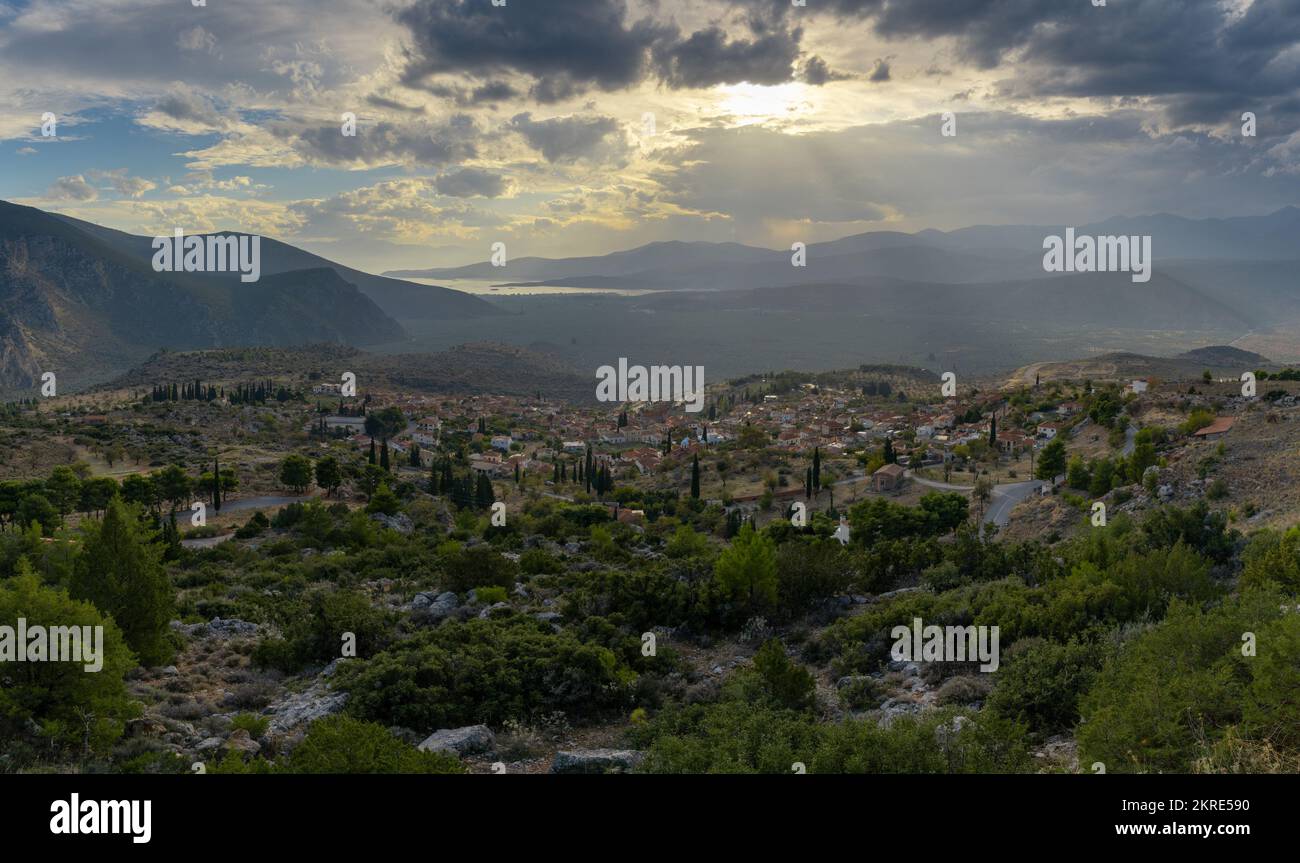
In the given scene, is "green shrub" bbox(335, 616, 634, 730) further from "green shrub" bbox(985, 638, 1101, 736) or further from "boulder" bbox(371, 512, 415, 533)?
"boulder" bbox(371, 512, 415, 533)

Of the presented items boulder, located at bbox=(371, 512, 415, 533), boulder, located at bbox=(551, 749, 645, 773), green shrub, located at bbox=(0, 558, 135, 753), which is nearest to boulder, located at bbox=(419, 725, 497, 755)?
boulder, located at bbox=(551, 749, 645, 773)

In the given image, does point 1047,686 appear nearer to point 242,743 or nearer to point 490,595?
point 242,743

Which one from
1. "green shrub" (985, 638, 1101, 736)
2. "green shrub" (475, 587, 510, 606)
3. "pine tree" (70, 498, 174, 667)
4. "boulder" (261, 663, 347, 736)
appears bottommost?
"boulder" (261, 663, 347, 736)

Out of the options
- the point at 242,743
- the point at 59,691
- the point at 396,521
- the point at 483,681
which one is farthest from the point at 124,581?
the point at 396,521

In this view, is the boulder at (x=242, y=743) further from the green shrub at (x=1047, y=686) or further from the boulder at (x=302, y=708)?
the green shrub at (x=1047, y=686)

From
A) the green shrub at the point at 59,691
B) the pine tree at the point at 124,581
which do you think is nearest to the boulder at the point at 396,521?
the pine tree at the point at 124,581
